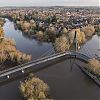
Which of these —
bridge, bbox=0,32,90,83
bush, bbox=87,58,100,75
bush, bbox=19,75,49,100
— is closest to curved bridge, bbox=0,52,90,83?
bridge, bbox=0,32,90,83

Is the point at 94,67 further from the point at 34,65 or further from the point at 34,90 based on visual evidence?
the point at 34,90

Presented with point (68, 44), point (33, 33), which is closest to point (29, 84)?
point (68, 44)

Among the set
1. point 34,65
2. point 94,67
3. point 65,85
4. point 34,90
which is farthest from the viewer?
point 34,65

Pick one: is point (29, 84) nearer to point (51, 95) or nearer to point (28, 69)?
point (51, 95)

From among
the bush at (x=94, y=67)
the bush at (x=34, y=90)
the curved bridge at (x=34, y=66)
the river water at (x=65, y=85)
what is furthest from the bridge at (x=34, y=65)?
the bush at (x=34, y=90)

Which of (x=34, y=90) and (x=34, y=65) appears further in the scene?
(x=34, y=65)

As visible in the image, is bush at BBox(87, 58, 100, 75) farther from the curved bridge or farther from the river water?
the curved bridge

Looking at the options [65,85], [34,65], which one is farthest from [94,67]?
[34,65]

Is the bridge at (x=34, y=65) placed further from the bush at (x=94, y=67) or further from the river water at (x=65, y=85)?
the bush at (x=94, y=67)

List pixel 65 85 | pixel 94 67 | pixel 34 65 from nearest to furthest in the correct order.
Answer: pixel 65 85 → pixel 94 67 → pixel 34 65

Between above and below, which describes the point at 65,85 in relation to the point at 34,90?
below
